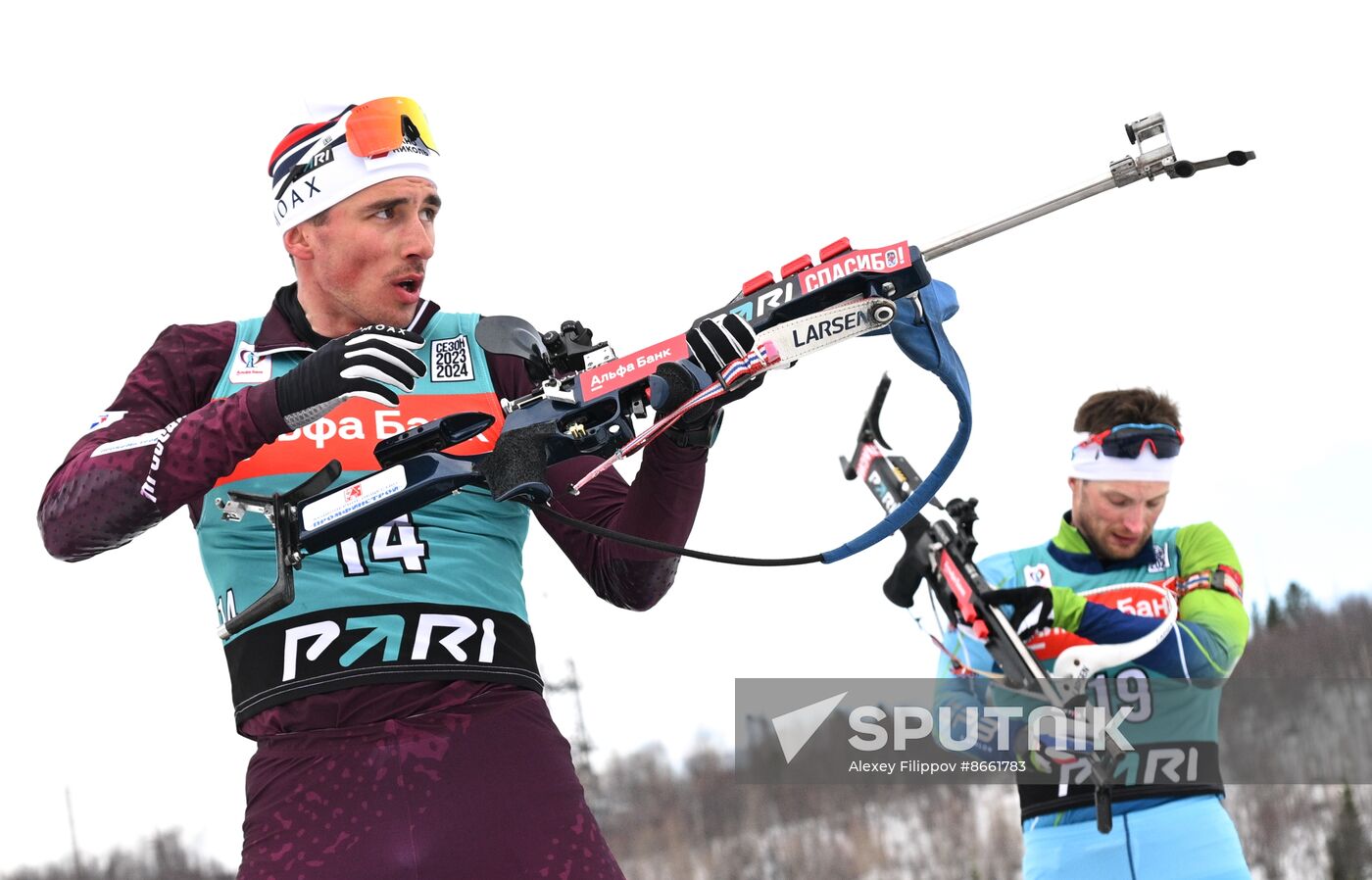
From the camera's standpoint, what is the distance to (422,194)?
7.54ft

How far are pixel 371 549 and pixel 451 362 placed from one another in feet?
1.20

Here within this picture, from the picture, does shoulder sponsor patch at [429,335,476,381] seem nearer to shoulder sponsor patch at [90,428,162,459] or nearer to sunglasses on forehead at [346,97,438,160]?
sunglasses on forehead at [346,97,438,160]

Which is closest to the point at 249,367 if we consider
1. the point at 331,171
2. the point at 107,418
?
the point at 107,418

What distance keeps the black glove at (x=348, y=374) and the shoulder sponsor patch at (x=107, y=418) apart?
32cm

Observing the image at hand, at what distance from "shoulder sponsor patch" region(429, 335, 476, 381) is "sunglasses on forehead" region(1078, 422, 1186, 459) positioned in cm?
225

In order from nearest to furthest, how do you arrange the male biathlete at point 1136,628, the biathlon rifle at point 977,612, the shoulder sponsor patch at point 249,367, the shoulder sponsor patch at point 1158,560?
the shoulder sponsor patch at point 249,367, the male biathlete at point 1136,628, the biathlon rifle at point 977,612, the shoulder sponsor patch at point 1158,560

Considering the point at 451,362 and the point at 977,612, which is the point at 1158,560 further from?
the point at 451,362

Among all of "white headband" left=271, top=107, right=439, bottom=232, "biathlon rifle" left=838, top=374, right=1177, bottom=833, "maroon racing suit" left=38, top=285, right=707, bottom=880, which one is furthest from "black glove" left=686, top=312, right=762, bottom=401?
"biathlon rifle" left=838, top=374, right=1177, bottom=833

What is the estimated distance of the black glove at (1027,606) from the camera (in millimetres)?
3588

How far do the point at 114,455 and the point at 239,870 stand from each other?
23.3 inches

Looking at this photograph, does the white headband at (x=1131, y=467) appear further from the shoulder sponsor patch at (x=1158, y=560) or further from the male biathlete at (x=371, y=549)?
the male biathlete at (x=371, y=549)

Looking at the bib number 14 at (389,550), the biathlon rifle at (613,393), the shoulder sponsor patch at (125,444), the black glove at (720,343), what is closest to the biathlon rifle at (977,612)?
the biathlon rifle at (613,393)

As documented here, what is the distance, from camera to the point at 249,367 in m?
2.21

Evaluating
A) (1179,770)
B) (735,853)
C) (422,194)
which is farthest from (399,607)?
(735,853)
